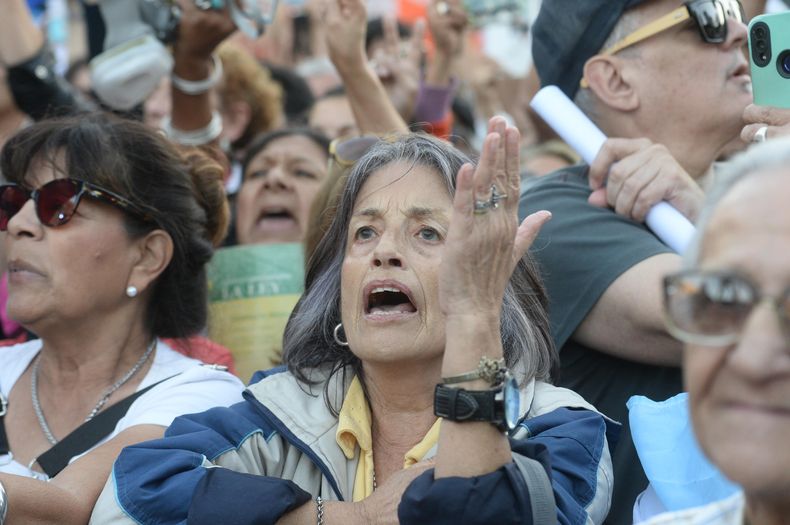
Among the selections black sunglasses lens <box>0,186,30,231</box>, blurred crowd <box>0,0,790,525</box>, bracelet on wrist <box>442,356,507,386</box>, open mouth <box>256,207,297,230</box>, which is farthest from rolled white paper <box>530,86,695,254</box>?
open mouth <box>256,207,297,230</box>

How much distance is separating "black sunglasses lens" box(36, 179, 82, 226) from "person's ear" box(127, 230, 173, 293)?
0.26 meters

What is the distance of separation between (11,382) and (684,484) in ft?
7.15

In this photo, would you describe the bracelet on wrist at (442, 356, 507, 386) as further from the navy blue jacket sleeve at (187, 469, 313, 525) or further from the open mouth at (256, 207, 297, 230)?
the open mouth at (256, 207, 297, 230)

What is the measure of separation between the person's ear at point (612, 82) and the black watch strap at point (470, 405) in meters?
1.60

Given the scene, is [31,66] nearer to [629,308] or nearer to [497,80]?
[629,308]

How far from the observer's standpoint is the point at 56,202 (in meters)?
3.56

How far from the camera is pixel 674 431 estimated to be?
105 inches

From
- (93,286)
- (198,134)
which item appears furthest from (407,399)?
(198,134)

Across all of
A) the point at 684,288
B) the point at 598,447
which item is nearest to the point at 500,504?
the point at 598,447

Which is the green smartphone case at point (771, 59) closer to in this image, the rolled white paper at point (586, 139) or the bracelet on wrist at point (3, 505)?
the rolled white paper at point (586, 139)

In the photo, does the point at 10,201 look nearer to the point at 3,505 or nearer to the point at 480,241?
the point at 3,505

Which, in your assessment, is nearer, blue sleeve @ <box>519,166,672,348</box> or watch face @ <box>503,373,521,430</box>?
watch face @ <box>503,373,521,430</box>

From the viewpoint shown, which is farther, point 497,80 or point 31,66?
point 497,80

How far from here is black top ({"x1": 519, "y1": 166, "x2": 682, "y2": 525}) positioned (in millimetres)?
3117
